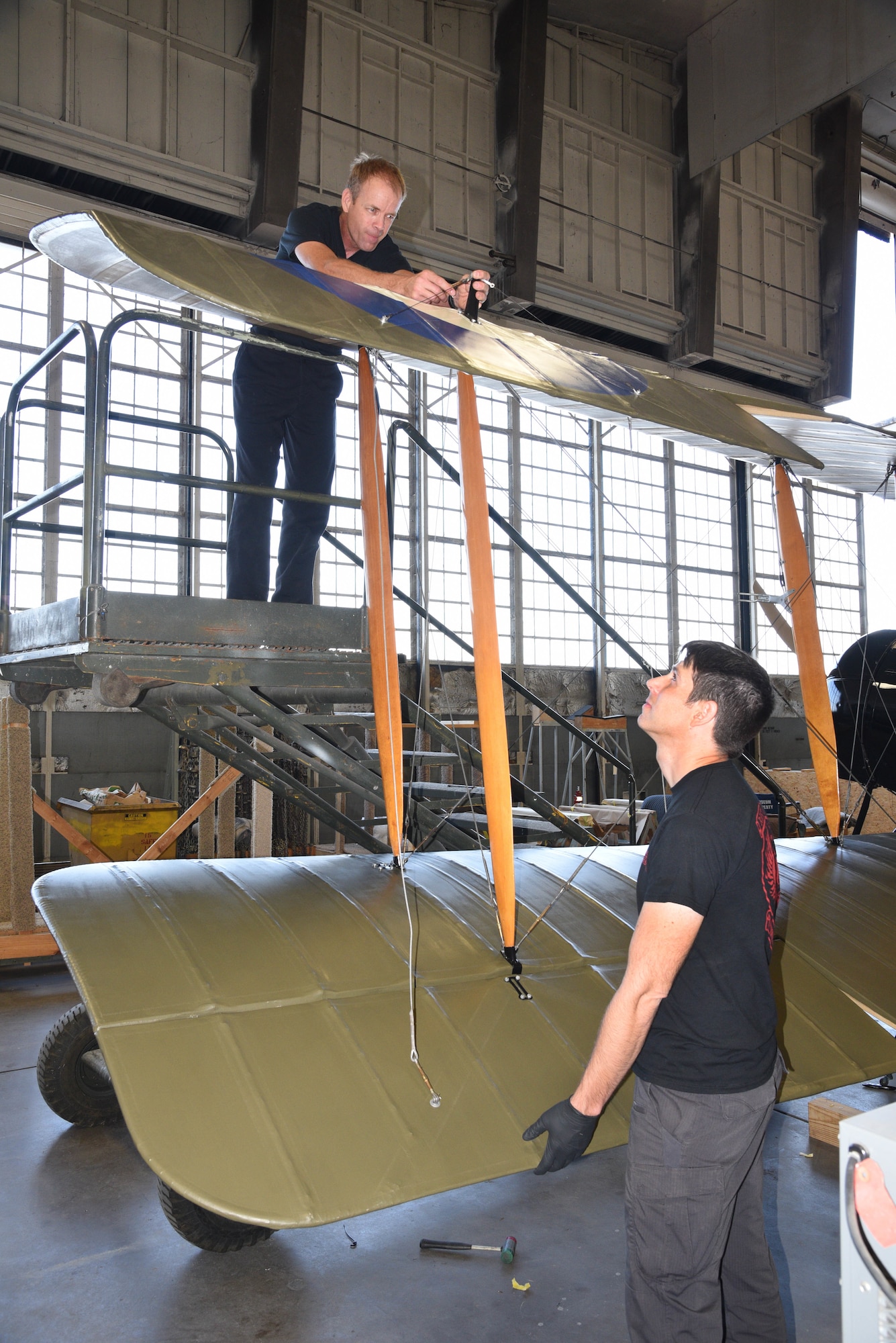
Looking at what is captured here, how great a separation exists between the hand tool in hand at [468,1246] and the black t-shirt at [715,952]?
60.5 inches

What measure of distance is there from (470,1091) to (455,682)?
10868 millimetres

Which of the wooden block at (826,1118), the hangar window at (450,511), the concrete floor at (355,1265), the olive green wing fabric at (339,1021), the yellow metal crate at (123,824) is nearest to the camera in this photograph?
the olive green wing fabric at (339,1021)

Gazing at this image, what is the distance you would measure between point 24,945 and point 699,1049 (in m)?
5.83

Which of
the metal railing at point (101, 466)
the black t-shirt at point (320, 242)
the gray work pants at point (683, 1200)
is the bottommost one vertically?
the gray work pants at point (683, 1200)

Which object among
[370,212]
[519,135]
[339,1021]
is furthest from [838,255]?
[339,1021]

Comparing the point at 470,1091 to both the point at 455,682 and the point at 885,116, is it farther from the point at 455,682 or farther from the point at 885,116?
the point at 885,116

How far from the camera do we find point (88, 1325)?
A: 9.31ft

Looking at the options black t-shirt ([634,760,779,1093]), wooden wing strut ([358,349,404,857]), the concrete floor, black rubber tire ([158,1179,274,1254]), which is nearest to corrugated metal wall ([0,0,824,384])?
wooden wing strut ([358,349,404,857])

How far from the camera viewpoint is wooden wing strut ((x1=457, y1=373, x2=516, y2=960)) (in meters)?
3.04

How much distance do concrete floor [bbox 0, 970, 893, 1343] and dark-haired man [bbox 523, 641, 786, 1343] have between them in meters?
0.98

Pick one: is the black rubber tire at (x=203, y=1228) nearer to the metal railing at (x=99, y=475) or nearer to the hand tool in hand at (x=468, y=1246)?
the hand tool in hand at (x=468, y=1246)

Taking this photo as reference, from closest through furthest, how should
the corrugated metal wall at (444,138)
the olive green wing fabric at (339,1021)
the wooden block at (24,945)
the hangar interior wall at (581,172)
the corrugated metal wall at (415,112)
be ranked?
1. the olive green wing fabric at (339,1021)
2. the wooden block at (24,945)
3. the corrugated metal wall at (444,138)
4. the corrugated metal wall at (415,112)
5. the hangar interior wall at (581,172)

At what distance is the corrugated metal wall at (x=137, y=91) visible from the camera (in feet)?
26.8

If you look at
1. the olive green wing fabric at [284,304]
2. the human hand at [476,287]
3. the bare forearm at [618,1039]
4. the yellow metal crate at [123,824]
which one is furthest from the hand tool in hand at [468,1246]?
the yellow metal crate at [123,824]
